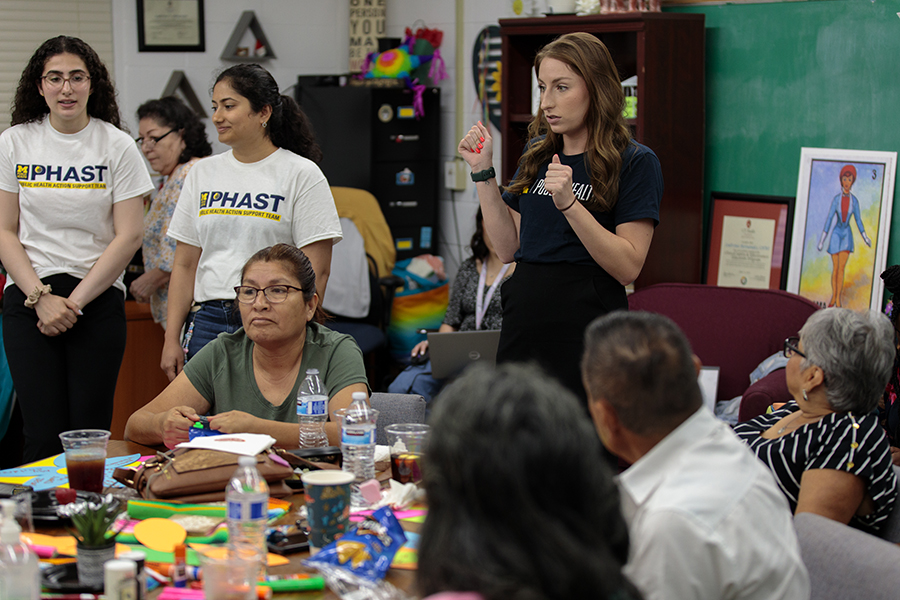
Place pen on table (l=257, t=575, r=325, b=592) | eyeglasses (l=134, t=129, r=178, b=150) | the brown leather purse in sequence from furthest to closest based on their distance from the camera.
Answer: eyeglasses (l=134, t=129, r=178, b=150) → the brown leather purse → pen on table (l=257, t=575, r=325, b=592)

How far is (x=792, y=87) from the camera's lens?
3.69 m

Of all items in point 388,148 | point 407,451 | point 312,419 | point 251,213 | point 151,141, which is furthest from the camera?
point 388,148

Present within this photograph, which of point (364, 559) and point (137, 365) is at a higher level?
point (364, 559)

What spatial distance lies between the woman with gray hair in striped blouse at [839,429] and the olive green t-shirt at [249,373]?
3.37 feet

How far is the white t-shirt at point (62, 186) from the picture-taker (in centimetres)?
294

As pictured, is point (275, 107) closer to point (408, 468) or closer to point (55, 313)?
point (55, 313)

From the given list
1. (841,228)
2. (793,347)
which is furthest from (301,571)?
(841,228)

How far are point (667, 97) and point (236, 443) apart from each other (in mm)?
2547

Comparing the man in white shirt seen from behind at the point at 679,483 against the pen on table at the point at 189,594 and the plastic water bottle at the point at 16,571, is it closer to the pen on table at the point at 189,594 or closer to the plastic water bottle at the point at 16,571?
the pen on table at the point at 189,594

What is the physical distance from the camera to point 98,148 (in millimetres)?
3002

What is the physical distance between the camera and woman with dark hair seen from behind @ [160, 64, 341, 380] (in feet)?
9.18

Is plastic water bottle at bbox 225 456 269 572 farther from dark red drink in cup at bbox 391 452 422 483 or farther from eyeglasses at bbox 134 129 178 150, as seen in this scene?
eyeglasses at bbox 134 129 178 150

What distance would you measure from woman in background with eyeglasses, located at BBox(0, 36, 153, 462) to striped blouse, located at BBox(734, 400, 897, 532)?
6.73 feet

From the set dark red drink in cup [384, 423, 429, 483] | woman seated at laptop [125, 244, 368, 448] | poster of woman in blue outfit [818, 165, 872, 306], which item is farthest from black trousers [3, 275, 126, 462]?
poster of woman in blue outfit [818, 165, 872, 306]
